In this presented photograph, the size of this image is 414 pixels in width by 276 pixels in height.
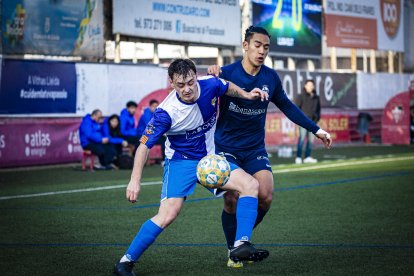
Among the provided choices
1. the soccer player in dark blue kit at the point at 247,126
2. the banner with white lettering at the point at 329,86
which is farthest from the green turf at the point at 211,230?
the banner with white lettering at the point at 329,86

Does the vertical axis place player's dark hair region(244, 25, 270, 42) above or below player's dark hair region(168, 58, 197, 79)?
above

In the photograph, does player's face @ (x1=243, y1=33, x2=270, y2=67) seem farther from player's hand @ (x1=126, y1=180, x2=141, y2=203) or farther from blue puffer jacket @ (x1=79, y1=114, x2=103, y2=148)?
blue puffer jacket @ (x1=79, y1=114, x2=103, y2=148)

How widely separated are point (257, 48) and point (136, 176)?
1801 mm

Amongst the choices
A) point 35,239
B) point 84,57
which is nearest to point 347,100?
point 84,57

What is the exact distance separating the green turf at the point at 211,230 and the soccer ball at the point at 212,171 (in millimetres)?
783

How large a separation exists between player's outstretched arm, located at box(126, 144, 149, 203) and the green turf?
971 mm

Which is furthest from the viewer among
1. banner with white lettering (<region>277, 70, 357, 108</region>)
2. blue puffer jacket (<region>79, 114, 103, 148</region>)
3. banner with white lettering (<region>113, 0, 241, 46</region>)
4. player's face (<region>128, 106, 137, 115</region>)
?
banner with white lettering (<region>277, 70, 357, 108</region>)

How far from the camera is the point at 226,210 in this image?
8.29 m

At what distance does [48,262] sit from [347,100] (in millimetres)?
25199

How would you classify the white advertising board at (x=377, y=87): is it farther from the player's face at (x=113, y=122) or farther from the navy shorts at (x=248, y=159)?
the navy shorts at (x=248, y=159)

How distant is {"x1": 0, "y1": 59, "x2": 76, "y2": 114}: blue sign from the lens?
19.6m

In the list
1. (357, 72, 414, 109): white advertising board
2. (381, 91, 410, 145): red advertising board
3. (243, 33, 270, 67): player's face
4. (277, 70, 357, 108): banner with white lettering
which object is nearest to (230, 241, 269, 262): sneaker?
(243, 33, 270, 67): player's face

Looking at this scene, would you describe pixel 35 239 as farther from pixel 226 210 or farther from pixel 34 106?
pixel 34 106

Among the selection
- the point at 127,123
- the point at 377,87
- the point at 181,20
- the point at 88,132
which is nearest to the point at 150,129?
the point at 88,132
